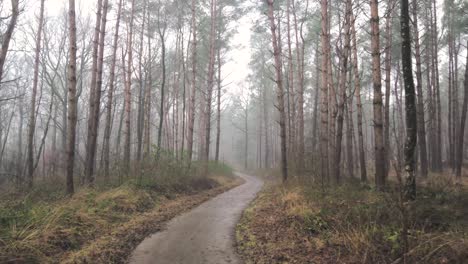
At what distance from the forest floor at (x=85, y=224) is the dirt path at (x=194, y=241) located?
0.29 meters

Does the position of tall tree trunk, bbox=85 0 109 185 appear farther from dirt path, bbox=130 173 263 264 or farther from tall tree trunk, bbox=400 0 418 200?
tall tree trunk, bbox=400 0 418 200

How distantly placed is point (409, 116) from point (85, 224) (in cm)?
646

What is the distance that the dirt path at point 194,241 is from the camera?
177 inches

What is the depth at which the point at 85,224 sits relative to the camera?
18.6 feet

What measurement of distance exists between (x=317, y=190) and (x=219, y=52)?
1496cm

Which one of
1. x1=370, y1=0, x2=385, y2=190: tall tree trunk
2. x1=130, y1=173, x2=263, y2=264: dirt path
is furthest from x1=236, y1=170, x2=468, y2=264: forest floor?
x1=370, y1=0, x2=385, y2=190: tall tree trunk

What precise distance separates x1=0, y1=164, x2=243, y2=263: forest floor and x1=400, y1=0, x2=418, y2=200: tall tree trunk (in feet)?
16.0

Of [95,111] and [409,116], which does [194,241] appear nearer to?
[409,116]

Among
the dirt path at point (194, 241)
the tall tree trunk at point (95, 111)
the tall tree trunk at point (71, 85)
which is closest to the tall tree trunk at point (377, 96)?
the dirt path at point (194, 241)

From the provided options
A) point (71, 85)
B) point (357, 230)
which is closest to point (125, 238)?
point (357, 230)

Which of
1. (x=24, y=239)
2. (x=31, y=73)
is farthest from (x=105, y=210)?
(x=31, y=73)

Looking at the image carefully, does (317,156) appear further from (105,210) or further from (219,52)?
(219,52)

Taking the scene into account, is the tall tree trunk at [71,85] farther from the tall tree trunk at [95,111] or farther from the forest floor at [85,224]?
the tall tree trunk at [95,111]

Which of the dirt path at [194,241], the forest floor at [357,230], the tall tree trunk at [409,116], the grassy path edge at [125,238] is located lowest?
the dirt path at [194,241]
